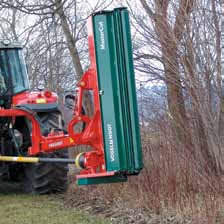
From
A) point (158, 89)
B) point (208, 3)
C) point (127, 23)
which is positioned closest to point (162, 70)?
point (158, 89)

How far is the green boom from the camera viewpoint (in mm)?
5996

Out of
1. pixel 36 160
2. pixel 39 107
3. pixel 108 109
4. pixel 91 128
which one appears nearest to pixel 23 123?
pixel 39 107

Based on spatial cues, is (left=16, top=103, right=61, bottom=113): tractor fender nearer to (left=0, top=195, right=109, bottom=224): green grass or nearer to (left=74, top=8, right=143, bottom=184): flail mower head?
(left=0, top=195, right=109, bottom=224): green grass

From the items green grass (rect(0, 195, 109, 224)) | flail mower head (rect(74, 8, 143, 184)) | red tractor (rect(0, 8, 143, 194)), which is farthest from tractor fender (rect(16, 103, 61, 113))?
flail mower head (rect(74, 8, 143, 184))

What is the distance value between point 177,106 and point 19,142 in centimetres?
314

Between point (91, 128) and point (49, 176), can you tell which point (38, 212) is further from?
point (91, 128)

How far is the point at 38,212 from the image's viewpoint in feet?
25.4

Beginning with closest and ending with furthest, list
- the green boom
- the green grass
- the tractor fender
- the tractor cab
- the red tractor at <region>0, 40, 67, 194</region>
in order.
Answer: the green boom → the green grass → the tractor fender → the red tractor at <region>0, 40, 67, 194</region> → the tractor cab

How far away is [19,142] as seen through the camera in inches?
366

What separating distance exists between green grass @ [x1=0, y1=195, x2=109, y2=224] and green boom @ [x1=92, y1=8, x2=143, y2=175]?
1226 millimetres

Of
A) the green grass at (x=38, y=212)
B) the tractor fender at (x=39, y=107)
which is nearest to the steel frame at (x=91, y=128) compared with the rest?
the green grass at (x=38, y=212)

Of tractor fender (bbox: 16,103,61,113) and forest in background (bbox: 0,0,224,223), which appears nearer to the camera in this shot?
forest in background (bbox: 0,0,224,223)

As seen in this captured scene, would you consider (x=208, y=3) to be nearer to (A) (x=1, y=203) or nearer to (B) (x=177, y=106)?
(B) (x=177, y=106)

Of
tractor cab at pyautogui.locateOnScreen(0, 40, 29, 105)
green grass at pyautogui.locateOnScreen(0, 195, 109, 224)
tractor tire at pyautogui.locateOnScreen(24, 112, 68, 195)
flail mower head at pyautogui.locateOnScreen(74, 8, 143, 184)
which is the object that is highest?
tractor cab at pyautogui.locateOnScreen(0, 40, 29, 105)
